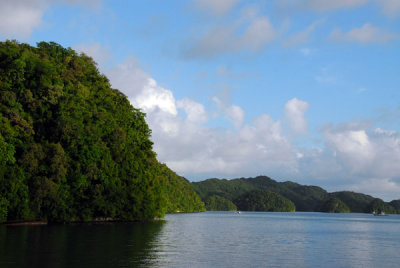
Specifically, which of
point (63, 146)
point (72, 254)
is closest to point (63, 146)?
point (63, 146)

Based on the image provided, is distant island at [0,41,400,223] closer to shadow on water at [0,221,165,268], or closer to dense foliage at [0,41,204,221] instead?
dense foliage at [0,41,204,221]

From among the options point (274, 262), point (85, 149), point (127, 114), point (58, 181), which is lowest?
point (274, 262)

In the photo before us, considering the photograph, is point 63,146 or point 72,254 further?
point 63,146

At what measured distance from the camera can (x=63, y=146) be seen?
7688 centimetres

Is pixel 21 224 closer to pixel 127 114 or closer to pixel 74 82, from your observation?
pixel 74 82

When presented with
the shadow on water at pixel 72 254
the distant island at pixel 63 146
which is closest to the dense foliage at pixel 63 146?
the distant island at pixel 63 146

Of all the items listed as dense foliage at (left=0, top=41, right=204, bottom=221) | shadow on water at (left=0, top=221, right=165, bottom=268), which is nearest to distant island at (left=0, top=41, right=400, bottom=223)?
dense foliage at (left=0, top=41, right=204, bottom=221)

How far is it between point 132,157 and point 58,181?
874 inches

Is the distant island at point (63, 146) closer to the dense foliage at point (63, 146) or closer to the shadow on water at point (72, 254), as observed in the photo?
the dense foliage at point (63, 146)

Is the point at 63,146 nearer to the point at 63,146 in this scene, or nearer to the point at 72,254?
the point at 63,146

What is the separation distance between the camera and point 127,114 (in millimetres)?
101688

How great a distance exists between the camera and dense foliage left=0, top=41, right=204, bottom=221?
2672 inches

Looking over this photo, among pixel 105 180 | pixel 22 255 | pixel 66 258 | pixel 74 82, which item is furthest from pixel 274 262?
pixel 74 82

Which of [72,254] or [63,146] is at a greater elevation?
[63,146]
